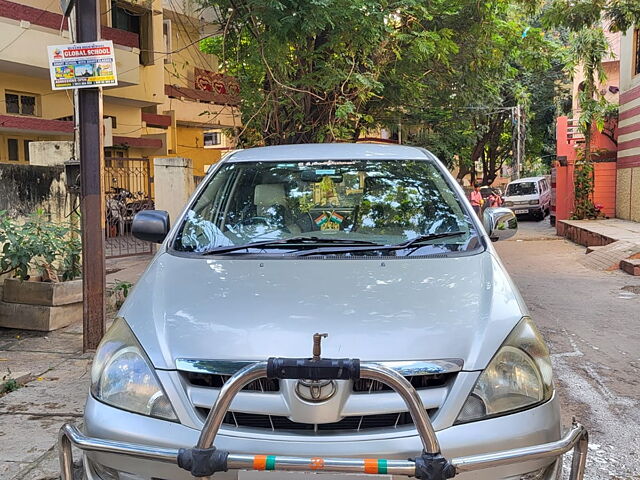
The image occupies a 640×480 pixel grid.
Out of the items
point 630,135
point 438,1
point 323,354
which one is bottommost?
point 323,354

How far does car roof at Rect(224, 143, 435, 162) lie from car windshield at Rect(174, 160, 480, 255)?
0.04 metres

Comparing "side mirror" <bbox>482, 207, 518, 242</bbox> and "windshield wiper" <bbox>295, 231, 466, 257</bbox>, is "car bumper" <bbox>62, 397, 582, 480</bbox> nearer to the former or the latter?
"windshield wiper" <bbox>295, 231, 466, 257</bbox>

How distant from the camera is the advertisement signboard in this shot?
4965 millimetres

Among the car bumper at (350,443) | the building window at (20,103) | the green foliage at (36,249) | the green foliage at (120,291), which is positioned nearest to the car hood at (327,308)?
the car bumper at (350,443)

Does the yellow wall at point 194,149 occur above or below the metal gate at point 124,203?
above

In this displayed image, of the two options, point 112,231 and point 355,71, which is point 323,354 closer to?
point 355,71

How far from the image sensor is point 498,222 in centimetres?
367

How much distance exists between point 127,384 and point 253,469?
69cm

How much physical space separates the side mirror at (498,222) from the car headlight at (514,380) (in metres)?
1.42

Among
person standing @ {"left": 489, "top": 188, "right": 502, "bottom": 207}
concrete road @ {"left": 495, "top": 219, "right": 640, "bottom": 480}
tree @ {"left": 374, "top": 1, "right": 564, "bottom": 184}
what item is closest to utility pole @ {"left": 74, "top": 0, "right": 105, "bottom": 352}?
concrete road @ {"left": 495, "top": 219, "right": 640, "bottom": 480}

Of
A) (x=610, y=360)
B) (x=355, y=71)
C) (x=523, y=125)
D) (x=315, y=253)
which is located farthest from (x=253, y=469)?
(x=523, y=125)

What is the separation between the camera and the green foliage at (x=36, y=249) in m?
5.68

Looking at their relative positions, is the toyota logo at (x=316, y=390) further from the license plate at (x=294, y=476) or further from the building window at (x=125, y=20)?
the building window at (x=125, y=20)

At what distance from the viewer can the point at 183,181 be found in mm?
10594
